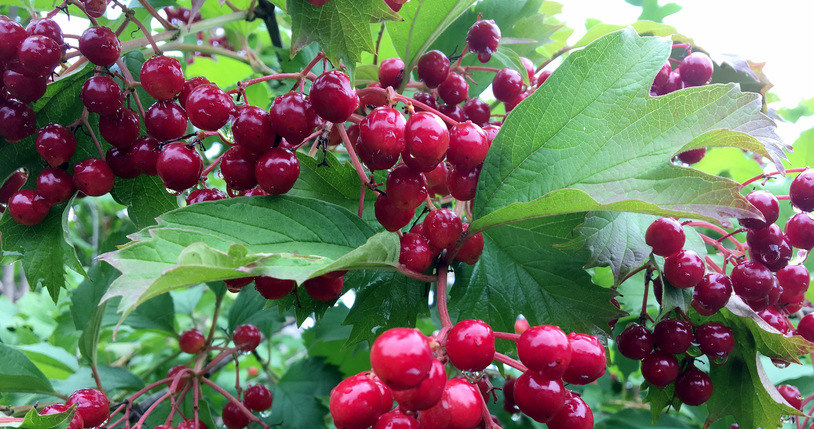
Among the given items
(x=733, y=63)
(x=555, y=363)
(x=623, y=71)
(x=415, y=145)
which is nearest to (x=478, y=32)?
(x=623, y=71)

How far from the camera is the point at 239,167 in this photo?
0.95 metres

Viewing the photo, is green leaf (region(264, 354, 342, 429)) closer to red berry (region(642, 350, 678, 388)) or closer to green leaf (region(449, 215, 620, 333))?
green leaf (region(449, 215, 620, 333))

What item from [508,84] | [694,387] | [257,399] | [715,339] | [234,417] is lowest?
[257,399]

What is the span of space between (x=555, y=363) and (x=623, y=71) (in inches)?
19.8

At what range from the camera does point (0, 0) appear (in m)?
1.46

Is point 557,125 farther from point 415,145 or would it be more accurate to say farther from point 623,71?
point 415,145

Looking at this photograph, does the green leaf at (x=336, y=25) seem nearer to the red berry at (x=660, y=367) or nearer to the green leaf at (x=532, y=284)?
the green leaf at (x=532, y=284)

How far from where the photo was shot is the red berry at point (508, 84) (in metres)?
1.28

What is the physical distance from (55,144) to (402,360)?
35.5 inches

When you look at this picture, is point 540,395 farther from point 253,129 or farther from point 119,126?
point 119,126

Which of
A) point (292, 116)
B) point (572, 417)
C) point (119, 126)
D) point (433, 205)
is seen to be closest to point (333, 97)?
point (292, 116)

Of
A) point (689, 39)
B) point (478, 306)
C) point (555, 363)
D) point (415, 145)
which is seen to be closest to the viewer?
point (555, 363)

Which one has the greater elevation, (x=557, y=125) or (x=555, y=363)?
(x=557, y=125)

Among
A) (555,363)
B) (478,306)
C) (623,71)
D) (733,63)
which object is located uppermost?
(623,71)
